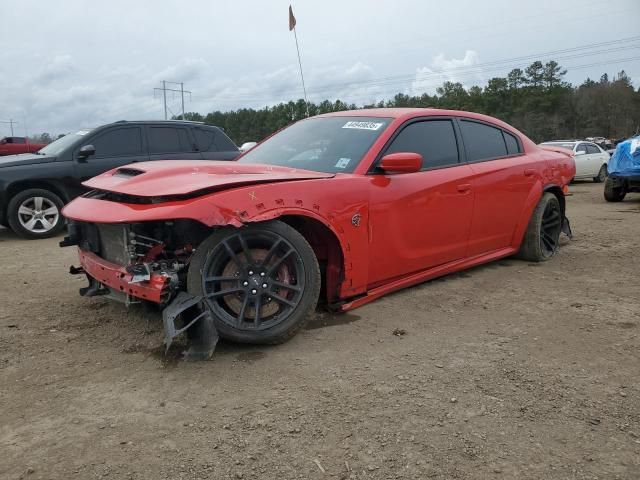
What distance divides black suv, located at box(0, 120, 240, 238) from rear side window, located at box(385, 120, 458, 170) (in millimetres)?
5028

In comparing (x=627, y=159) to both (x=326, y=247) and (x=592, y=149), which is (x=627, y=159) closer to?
(x=592, y=149)

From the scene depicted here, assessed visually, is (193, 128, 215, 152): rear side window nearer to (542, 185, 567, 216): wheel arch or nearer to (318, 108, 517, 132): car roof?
(318, 108, 517, 132): car roof

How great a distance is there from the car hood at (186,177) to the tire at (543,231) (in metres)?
2.71

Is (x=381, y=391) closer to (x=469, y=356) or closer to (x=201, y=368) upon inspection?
(x=469, y=356)

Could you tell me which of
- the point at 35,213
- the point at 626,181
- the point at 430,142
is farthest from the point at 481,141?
the point at 626,181

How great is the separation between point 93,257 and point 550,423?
9.20 ft

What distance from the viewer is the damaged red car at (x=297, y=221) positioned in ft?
9.77

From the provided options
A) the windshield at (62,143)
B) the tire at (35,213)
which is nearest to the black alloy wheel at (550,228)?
the tire at (35,213)

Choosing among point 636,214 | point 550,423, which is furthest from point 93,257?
point 636,214

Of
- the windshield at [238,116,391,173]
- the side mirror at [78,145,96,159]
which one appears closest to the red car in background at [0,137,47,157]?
the side mirror at [78,145,96,159]

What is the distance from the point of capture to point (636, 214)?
9.28m

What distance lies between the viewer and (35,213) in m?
7.29

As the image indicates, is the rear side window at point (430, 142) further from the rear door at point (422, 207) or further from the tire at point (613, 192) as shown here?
the tire at point (613, 192)

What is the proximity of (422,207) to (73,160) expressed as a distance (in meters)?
5.78
